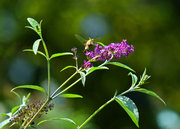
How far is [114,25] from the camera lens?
344 cm

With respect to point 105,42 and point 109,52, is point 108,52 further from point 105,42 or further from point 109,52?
point 105,42

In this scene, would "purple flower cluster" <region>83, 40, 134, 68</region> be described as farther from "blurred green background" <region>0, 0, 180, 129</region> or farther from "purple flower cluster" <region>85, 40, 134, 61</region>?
"blurred green background" <region>0, 0, 180, 129</region>

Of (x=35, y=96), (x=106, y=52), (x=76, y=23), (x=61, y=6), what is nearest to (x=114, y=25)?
(x=76, y=23)

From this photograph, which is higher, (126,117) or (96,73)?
(96,73)

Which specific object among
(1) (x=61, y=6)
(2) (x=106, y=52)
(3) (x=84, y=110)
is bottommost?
(3) (x=84, y=110)

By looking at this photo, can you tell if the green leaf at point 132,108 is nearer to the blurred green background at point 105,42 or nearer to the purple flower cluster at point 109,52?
the purple flower cluster at point 109,52

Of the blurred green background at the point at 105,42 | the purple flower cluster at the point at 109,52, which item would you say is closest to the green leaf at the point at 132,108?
the purple flower cluster at the point at 109,52

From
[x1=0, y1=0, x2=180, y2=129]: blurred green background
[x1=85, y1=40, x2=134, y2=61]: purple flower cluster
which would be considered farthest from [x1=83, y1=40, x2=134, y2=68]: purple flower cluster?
[x1=0, y1=0, x2=180, y2=129]: blurred green background

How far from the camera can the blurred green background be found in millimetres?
3004

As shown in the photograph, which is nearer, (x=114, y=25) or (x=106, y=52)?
(x=106, y=52)

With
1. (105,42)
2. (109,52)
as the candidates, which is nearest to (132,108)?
(109,52)

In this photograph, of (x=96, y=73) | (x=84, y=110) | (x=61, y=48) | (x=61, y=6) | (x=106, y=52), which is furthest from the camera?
(x=61, y=6)

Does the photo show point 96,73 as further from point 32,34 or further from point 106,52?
point 106,52

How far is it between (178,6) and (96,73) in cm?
148
